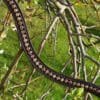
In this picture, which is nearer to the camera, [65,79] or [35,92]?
[65,79]

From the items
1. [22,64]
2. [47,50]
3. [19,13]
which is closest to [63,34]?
[47,50]

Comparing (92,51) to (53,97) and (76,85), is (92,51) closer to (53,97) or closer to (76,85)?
(53,97)

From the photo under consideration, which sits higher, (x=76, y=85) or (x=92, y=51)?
(x=76, y=85)

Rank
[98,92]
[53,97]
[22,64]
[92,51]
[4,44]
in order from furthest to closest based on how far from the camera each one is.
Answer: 1. [92,51]
2. [4,44]
3. [22,64]
4. [53,97]
5. [98,92]

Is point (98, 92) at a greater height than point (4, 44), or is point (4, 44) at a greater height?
point (98, 92)

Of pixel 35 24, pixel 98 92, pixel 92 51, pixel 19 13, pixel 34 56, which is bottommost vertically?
A: pixel 92 51

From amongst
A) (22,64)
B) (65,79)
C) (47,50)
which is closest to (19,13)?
(65,79)

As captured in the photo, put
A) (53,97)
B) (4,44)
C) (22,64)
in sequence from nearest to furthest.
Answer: (53,97), (22,64), (4,44)

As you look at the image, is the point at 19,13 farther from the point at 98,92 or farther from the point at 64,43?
the point at 64,43

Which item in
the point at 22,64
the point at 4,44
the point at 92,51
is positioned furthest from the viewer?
the point at 92,51
